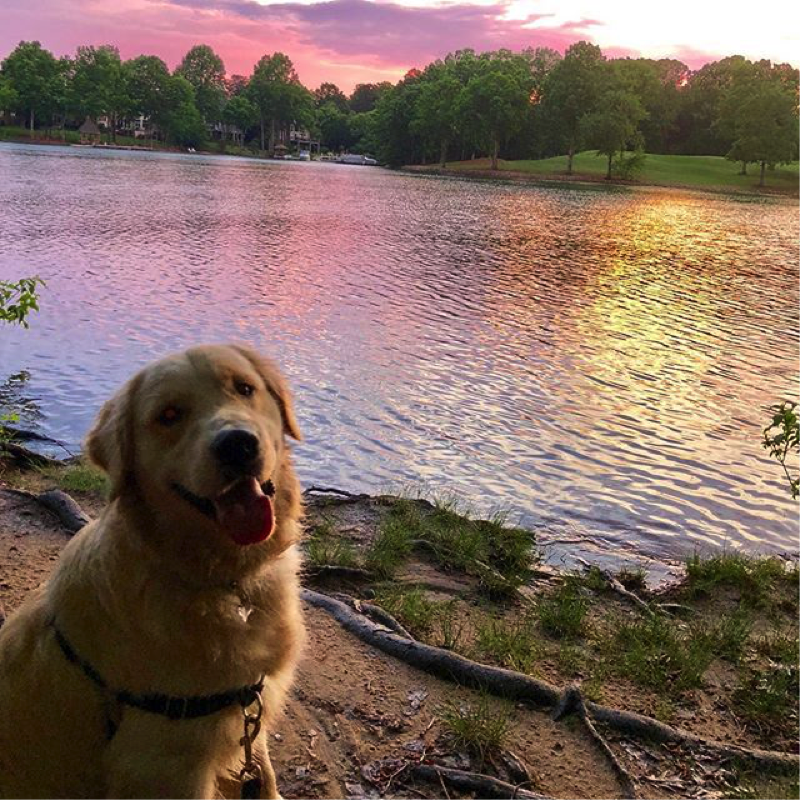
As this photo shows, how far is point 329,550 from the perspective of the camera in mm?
6652

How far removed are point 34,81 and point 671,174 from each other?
104m

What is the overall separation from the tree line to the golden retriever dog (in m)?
99.1

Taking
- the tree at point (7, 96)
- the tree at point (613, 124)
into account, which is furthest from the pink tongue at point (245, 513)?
the tree at point (7, 96)

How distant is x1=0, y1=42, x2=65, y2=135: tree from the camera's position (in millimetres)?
128375

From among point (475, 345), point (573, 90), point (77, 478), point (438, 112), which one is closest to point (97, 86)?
point (438, 112)

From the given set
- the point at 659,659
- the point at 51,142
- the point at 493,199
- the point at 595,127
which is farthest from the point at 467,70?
the point at 659,659

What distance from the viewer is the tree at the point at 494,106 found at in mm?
110312

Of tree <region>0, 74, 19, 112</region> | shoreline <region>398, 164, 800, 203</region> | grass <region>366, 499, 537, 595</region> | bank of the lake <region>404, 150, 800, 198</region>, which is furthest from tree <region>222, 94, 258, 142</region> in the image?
grass <region>366, 499, 537, 595</region>

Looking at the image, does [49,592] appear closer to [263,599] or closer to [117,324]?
[263,599]

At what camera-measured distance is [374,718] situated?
14.6 feet

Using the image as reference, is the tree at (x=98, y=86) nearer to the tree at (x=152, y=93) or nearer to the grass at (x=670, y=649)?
the tree at (x=152, y=93)

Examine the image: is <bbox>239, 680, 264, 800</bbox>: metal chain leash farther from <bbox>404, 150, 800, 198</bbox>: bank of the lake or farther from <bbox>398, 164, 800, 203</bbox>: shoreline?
<bbox>404, 150, 800, 198</bbox>: bank of the lake

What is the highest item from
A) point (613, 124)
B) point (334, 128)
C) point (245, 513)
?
point (334, 128)

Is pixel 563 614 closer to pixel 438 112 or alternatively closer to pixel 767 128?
pixel 767 128
